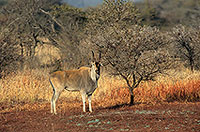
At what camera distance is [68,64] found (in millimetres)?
18766

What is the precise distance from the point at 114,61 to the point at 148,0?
118 ft

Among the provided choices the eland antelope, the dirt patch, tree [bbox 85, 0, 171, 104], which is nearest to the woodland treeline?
tree [bbox 85, 0, 171, 104]

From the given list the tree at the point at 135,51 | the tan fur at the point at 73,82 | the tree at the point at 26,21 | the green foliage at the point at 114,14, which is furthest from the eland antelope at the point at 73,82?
the tree at the point at 26,21

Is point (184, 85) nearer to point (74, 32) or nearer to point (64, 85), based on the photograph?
point (64, 85)

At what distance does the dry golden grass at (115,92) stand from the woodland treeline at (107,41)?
63 cm

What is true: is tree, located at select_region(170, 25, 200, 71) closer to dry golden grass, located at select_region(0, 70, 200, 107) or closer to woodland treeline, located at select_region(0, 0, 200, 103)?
woodland treeline, located at select_region(0, 0, 200, 103)

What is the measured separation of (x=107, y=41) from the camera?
11297mm

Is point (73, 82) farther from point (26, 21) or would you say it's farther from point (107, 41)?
point (26, 21)

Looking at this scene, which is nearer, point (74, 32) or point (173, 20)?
point (74, 32)

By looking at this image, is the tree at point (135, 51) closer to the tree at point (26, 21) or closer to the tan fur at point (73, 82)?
the tan fur at point (73, 82)

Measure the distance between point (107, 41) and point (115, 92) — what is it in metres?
2.92

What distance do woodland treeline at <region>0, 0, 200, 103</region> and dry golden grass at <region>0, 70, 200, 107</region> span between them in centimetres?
63

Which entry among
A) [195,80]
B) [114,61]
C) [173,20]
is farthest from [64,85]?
[173,20]

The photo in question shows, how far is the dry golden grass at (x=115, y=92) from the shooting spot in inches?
521
